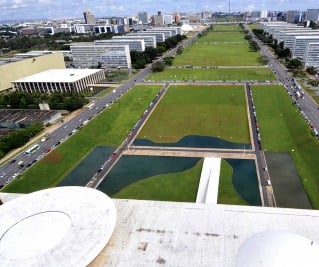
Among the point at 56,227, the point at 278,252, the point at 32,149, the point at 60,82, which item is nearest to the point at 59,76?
the point at 60,82

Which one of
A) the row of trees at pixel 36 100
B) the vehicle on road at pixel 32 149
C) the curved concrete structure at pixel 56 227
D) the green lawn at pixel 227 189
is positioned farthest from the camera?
the row of trees at pixel 36 100

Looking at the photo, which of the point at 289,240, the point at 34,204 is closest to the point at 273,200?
the point at 289,240

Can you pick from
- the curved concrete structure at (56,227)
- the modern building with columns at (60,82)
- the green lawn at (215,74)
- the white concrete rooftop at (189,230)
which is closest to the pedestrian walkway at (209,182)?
the white concrete rooftop at (189,230)

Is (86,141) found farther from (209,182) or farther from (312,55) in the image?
(312,55)

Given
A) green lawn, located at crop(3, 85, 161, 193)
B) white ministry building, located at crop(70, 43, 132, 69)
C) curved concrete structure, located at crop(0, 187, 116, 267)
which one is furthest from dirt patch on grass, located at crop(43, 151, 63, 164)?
white ministry building, located at crop(70, 43, 132, 69)

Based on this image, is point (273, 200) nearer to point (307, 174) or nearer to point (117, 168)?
point (307, 174)

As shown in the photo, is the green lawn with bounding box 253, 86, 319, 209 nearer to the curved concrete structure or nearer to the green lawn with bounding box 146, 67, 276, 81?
the green lawn with bounding box 146, 67, 276, 81

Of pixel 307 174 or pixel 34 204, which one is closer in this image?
pixel 34 204

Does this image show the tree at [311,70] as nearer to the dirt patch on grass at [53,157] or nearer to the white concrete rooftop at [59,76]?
the white concrete rooftop at [59,76]
